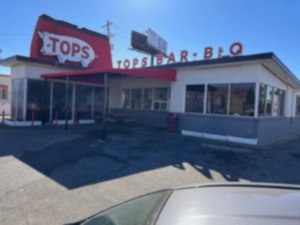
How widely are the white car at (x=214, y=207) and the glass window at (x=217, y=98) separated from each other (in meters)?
9.54

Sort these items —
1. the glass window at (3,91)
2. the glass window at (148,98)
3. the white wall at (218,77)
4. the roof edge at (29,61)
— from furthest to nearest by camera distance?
the glass window at (3,91) < the glass window at (148,98) < the roof edge at (29,61) < the white wall at (218,77)

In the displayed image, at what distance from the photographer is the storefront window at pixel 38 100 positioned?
44.5 feet

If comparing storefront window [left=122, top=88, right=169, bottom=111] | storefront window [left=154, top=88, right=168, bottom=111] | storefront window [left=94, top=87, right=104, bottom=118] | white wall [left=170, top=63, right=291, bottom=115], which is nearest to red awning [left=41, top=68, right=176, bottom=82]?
white wall [left=170, top=63, right=291, bottom=115]

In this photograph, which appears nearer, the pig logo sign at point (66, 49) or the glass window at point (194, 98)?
the glass window at point (194, 98)

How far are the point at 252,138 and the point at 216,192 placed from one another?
9287 mm

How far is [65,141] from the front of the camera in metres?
9.47

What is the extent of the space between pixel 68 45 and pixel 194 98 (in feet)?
31.6

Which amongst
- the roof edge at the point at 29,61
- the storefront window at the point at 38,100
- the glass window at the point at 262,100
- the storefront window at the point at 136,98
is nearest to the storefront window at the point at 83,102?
the roof edge at the point at 29,61

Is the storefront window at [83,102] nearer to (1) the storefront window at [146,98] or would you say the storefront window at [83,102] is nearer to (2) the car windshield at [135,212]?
(1) the storefront window at [146,98]

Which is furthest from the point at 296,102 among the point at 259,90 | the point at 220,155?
the point at 220,155

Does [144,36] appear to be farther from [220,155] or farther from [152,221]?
[152,221]

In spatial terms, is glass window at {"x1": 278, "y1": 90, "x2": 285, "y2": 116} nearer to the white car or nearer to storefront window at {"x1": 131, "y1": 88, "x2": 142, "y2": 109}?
storefront window at {"x1": 131, "y1": 88, "x2": 142, "y2": 109}

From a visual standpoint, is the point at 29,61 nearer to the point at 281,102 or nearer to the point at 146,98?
the point at 146,98

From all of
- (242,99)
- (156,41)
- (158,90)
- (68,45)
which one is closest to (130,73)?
(158,90)
